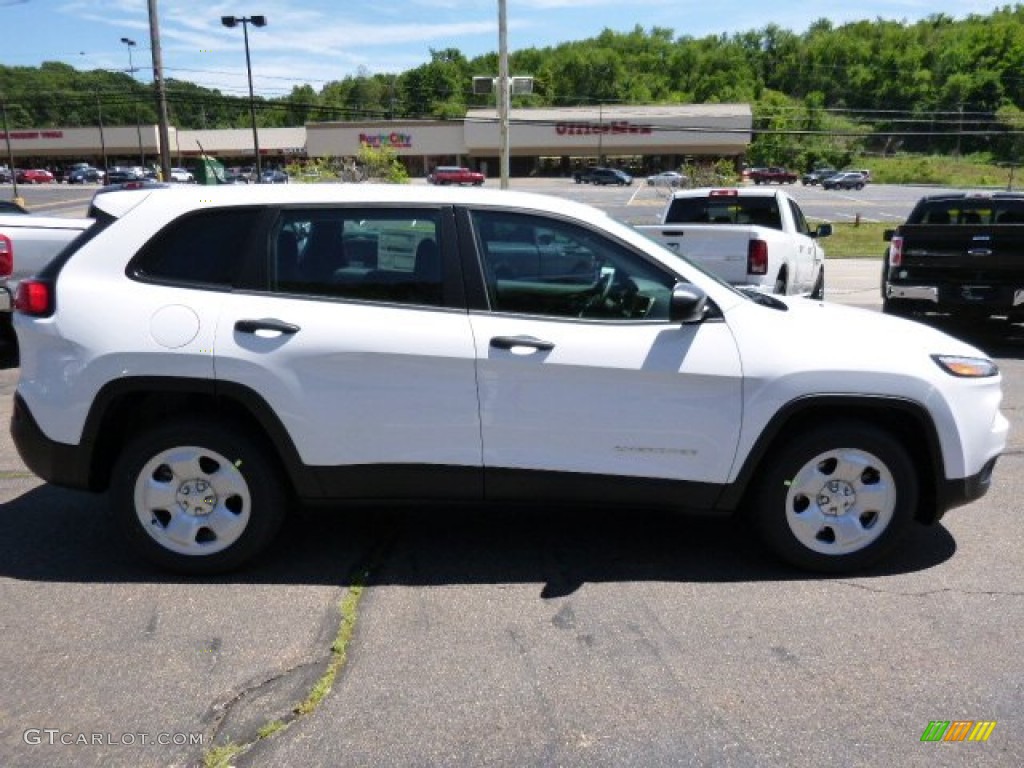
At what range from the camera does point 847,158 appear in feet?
359

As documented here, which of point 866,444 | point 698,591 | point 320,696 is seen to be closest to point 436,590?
point 320,696

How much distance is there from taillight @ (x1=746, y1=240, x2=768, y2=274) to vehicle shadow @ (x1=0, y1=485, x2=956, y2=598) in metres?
5.14

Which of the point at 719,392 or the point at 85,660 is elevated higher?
the point at 719,392

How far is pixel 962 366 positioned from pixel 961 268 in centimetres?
636

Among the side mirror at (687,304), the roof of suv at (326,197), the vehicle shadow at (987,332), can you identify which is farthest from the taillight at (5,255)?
the vehicle shadow at (987,332)

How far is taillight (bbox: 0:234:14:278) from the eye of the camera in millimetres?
8258

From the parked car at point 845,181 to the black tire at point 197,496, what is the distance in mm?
77511

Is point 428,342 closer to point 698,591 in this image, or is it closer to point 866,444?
point 698,591

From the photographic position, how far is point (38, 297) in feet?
12.7

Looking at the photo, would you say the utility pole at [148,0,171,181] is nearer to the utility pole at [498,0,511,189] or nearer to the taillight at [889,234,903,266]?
the utility pole at [498,0,511,189]

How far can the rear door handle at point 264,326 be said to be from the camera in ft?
12.3

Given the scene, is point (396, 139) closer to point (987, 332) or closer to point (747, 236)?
point (987, 332)

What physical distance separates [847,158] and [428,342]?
11782 cm

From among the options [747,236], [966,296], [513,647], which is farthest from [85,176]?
[513,647]
